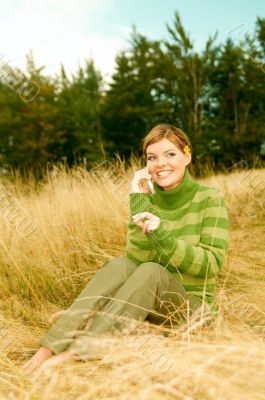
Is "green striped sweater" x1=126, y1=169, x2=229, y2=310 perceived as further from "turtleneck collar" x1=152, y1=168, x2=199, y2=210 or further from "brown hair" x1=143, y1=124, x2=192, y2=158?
"brown hair" x1=143, y1=124, x2=192, y2=158

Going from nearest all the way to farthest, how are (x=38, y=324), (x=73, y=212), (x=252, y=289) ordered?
(x=38, y=324) < (x=252, y=289) < (x=73, y=212)

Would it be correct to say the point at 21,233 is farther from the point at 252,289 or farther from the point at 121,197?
the point at 252,289

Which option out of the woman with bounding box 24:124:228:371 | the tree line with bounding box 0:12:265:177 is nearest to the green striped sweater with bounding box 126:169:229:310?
the woman with bounding box 24:124:228:371

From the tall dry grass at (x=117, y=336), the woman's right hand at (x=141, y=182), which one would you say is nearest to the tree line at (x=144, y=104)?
the tall dry grass at (x=117, y=336)

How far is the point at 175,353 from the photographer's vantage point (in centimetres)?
150

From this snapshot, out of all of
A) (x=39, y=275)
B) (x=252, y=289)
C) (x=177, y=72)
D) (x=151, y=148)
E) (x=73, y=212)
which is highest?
(x=177, y=72)

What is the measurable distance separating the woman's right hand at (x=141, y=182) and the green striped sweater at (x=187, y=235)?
54 mm

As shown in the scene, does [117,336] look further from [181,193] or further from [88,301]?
[181,193]

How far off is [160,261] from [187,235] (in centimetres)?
19

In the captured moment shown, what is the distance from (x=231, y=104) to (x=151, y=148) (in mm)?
16098

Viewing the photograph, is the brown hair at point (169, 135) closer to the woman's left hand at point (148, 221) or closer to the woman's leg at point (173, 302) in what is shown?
the woman's left hand at point (148, 221)

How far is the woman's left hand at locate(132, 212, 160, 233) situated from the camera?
207 centimetres

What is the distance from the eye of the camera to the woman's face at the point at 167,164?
2.32m

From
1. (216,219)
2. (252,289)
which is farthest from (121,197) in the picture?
(216,219)
